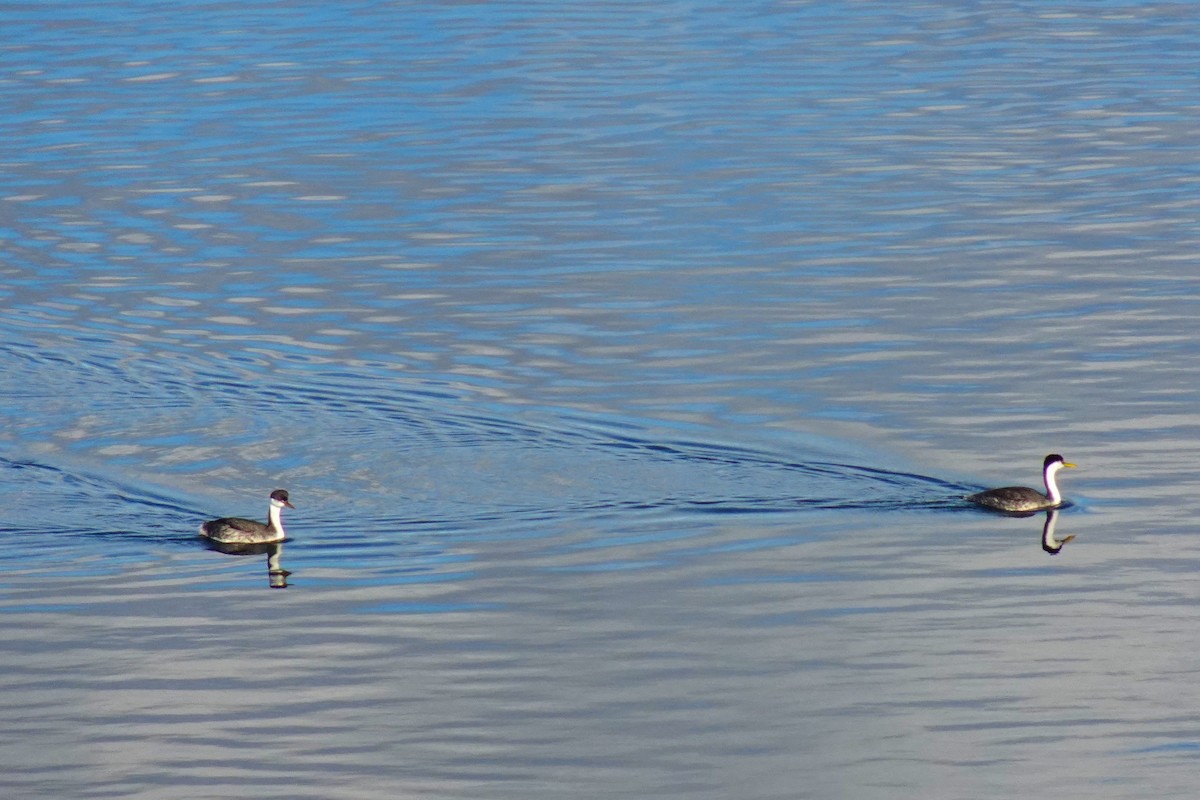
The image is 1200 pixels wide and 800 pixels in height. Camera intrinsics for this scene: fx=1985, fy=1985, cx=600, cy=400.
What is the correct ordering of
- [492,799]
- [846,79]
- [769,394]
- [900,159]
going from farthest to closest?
[846,79]
[900,159]
[769,394]
[492,799]

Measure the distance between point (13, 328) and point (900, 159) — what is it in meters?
19.7

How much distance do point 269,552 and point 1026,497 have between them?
26.5 ft

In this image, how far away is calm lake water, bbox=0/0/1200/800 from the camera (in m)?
16.2

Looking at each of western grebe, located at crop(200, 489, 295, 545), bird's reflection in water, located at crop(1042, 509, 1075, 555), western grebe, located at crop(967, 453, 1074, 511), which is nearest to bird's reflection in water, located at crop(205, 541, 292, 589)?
western grebe, located at crop(200, 489, 295, 545)

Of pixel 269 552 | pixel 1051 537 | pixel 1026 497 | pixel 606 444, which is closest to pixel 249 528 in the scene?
pixel 269 552

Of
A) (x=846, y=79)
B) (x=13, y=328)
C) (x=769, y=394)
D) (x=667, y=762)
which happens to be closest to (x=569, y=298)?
(x=769, y=394)

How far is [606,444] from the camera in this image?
23750 mm

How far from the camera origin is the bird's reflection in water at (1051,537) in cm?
2070

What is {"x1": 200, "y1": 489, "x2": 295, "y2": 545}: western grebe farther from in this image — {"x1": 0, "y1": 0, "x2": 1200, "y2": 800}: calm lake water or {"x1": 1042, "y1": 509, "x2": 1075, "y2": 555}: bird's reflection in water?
{"x1": 1042, "y1": 509, "x2": 1075, "y2": 555}: bird's reflection in water

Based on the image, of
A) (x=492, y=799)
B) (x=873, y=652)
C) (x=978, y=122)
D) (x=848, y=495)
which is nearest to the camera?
(x=492, y=799)

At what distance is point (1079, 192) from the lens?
125 feet

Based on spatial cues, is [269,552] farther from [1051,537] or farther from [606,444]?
[1051,537]

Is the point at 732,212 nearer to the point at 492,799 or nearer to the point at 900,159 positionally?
the point at 900,159

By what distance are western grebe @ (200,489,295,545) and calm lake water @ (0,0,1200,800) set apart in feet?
0.91
